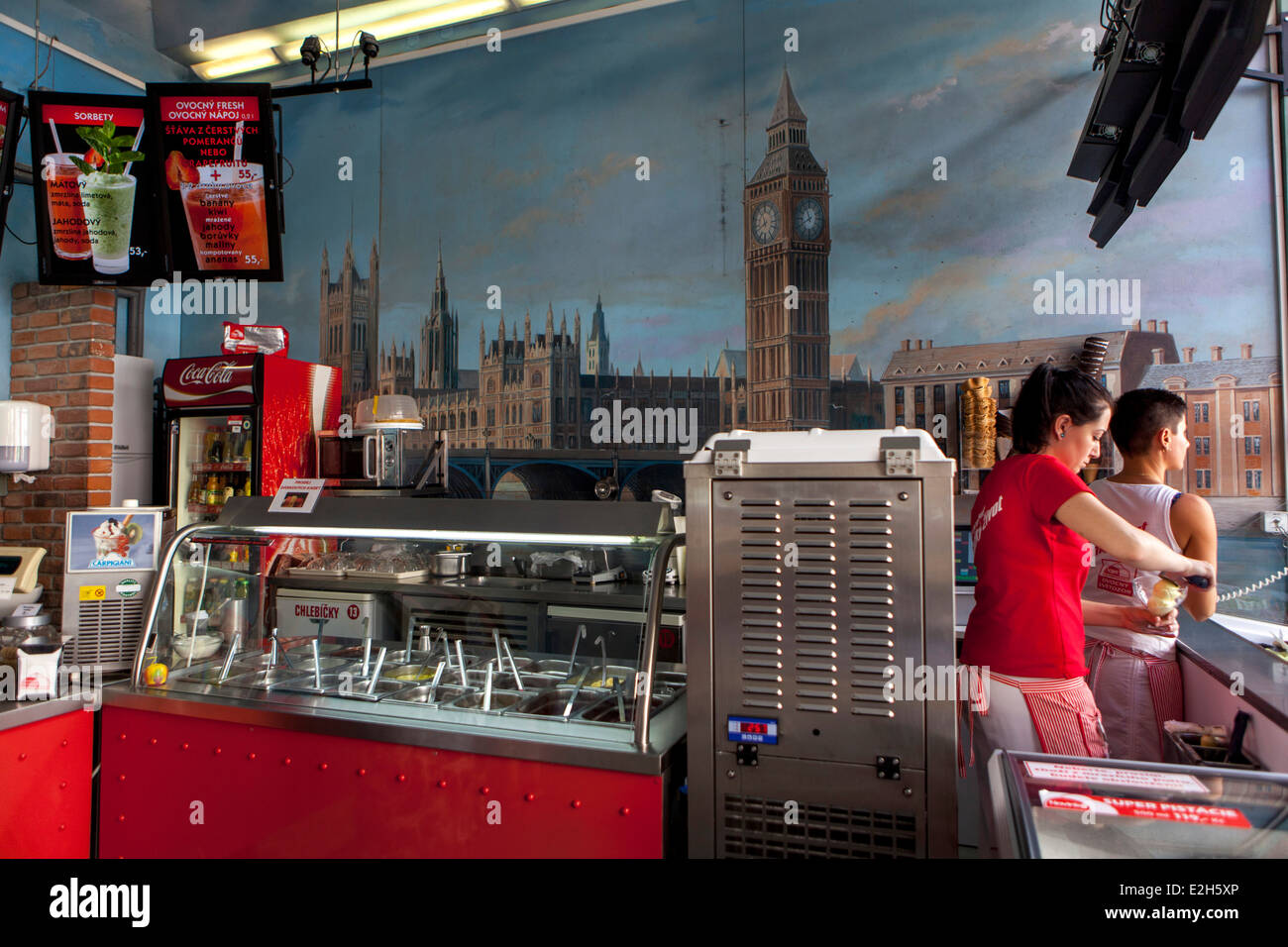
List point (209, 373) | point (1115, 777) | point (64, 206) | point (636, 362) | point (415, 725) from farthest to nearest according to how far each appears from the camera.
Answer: point (636, 362) < point (209, 373) < point (64, 206) < point (415, 725) < point (1115, 777)

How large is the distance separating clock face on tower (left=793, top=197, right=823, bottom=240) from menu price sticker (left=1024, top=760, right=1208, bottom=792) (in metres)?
4.27

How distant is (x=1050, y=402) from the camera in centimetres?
230

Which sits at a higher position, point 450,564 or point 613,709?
point 450,564

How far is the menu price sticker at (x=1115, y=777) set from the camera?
139 cm

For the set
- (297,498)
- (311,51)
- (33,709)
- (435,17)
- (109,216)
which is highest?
(435,17)

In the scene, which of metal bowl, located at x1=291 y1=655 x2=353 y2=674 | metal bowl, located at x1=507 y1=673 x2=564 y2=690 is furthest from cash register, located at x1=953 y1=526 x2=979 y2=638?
metal bowl, located at x1=291 y1=655 x2=353 y2=674

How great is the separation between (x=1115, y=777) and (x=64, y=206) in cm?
546

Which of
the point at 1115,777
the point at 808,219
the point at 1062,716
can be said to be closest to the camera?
the point at 1115,777

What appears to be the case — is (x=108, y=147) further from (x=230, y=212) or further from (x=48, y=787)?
(x=48, y=787)

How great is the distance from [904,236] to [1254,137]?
1835 millimetres

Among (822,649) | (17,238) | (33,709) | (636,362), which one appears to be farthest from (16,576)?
(636,362)

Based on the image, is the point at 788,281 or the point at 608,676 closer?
the point at 608,676

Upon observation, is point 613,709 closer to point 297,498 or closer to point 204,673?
point 297,498
